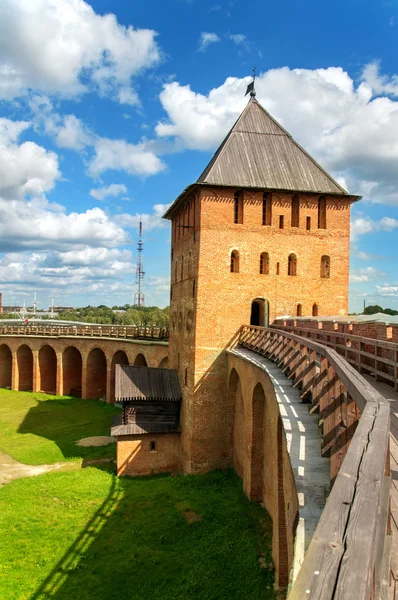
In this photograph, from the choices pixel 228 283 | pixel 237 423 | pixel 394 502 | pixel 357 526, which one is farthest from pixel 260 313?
pixel 357 526

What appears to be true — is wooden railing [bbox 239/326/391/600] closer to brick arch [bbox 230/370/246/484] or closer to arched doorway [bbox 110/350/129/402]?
brick arch [bbox 230/370/246/484]

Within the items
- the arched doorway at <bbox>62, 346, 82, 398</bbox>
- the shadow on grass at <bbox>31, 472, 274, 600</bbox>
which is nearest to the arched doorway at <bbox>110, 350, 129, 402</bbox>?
the arched doorway at <bbox>62, 346, 82, 398</bbox>

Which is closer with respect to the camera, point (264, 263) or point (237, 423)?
point (237, 423)

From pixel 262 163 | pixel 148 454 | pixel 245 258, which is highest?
pixel 262 163

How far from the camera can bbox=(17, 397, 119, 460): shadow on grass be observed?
20.7 m

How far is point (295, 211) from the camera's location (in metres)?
18.1

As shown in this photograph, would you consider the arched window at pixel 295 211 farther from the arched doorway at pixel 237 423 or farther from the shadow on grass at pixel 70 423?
the shadow on grass at pixel 70 423

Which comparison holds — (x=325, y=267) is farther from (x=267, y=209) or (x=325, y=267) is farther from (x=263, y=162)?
(x=263, y=162)

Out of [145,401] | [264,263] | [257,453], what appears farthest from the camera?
[145,401]

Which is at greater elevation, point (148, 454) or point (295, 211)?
point (295, 211)

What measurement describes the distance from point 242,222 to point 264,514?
406 inches

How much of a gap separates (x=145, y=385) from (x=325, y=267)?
901cm

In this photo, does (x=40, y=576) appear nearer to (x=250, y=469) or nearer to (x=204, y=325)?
(x=250, y=469)

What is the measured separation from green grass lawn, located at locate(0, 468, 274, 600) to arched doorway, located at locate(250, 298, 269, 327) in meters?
6.03
